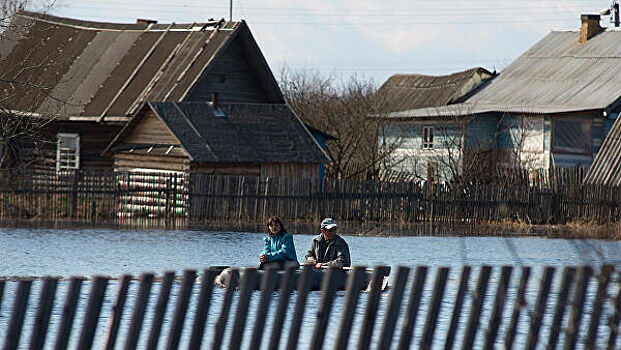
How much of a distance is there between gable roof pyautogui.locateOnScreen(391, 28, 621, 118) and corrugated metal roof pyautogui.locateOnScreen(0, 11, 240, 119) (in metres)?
14.9

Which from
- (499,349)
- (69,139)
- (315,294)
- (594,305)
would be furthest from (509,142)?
(594,305)

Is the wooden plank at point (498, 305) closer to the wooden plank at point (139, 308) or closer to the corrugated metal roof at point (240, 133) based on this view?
the wooden plank at point (139, 308)

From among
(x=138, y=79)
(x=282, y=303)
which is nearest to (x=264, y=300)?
(x=282, y=303)

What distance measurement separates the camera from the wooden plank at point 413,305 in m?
6.62

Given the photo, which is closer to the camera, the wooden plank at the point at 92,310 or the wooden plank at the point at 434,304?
the wooden plank at the point at 92,310

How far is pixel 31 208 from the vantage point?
35.1 metres

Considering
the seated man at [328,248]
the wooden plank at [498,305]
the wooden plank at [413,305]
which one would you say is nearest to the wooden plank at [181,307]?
the wooden plank at [413,305]

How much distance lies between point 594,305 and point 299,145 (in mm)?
32297

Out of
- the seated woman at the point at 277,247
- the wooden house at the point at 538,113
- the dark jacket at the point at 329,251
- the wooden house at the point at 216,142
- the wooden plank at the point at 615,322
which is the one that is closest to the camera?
the wooden plank at the point at 615,322

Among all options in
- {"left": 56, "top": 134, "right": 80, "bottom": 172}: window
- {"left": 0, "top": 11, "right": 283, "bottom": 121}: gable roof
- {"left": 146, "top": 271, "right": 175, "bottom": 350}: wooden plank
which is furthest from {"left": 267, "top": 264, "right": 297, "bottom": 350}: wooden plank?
{"left": 56, "top": 134, "right": 80, "bottom": 172}: window

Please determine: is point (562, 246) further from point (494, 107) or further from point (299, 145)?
point (494, 107)

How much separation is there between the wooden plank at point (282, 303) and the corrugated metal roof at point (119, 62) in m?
34.0

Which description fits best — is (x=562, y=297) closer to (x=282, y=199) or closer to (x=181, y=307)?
(x=181, y=307)

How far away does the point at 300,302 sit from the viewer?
656cm
